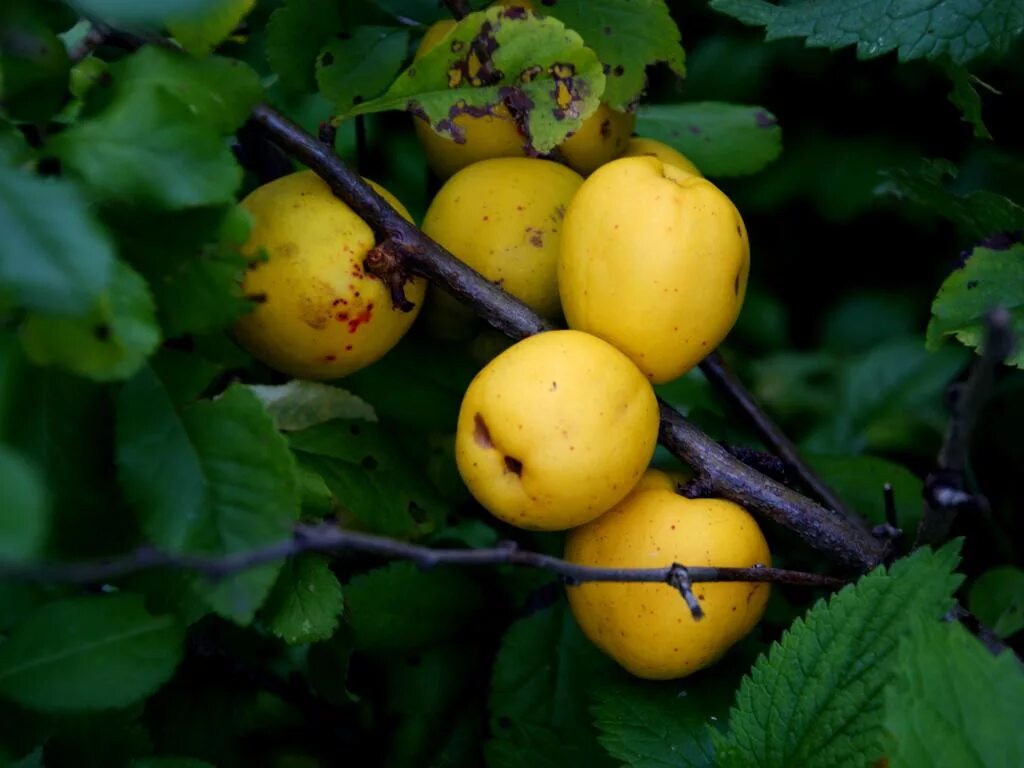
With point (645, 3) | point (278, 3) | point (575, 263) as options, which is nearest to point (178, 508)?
point (575, 263)

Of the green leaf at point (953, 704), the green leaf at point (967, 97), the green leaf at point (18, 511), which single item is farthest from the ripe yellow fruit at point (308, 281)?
the green leaf at point (967, 97)

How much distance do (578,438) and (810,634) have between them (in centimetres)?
33

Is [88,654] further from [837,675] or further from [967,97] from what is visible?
[967,97]

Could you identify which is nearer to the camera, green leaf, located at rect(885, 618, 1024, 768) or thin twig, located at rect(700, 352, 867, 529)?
green leaf, located at rect(885, 618, 1024, 768)

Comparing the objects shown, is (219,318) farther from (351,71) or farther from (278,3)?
(278,3)

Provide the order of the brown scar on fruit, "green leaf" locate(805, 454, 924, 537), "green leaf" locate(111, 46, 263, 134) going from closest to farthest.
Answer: "green leaf" locate(111, 46, 263, 134) < the brown scar on fruit < "green leaf" locate(805, 454, 924, 537)

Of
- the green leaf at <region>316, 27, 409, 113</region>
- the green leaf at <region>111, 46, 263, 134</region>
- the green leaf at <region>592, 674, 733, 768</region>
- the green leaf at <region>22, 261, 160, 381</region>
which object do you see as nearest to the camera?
the green leaf at <region>22, 261, 160, 381</region>

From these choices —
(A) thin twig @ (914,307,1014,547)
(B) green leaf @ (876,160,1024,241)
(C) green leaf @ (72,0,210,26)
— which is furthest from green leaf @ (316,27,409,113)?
(A) thin twig @ (914,307,1014,547)

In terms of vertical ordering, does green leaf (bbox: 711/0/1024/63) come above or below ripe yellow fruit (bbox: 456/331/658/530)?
above

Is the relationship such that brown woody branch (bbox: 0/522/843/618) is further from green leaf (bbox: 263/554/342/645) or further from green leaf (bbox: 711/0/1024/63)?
green leaf (bbox: 711/0/1024/63)

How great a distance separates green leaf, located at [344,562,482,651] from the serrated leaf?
0.21 m

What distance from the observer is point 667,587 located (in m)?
1.13

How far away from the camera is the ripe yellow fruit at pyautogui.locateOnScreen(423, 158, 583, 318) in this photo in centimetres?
126

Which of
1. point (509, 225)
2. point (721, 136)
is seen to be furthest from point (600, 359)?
point (721, 136)
